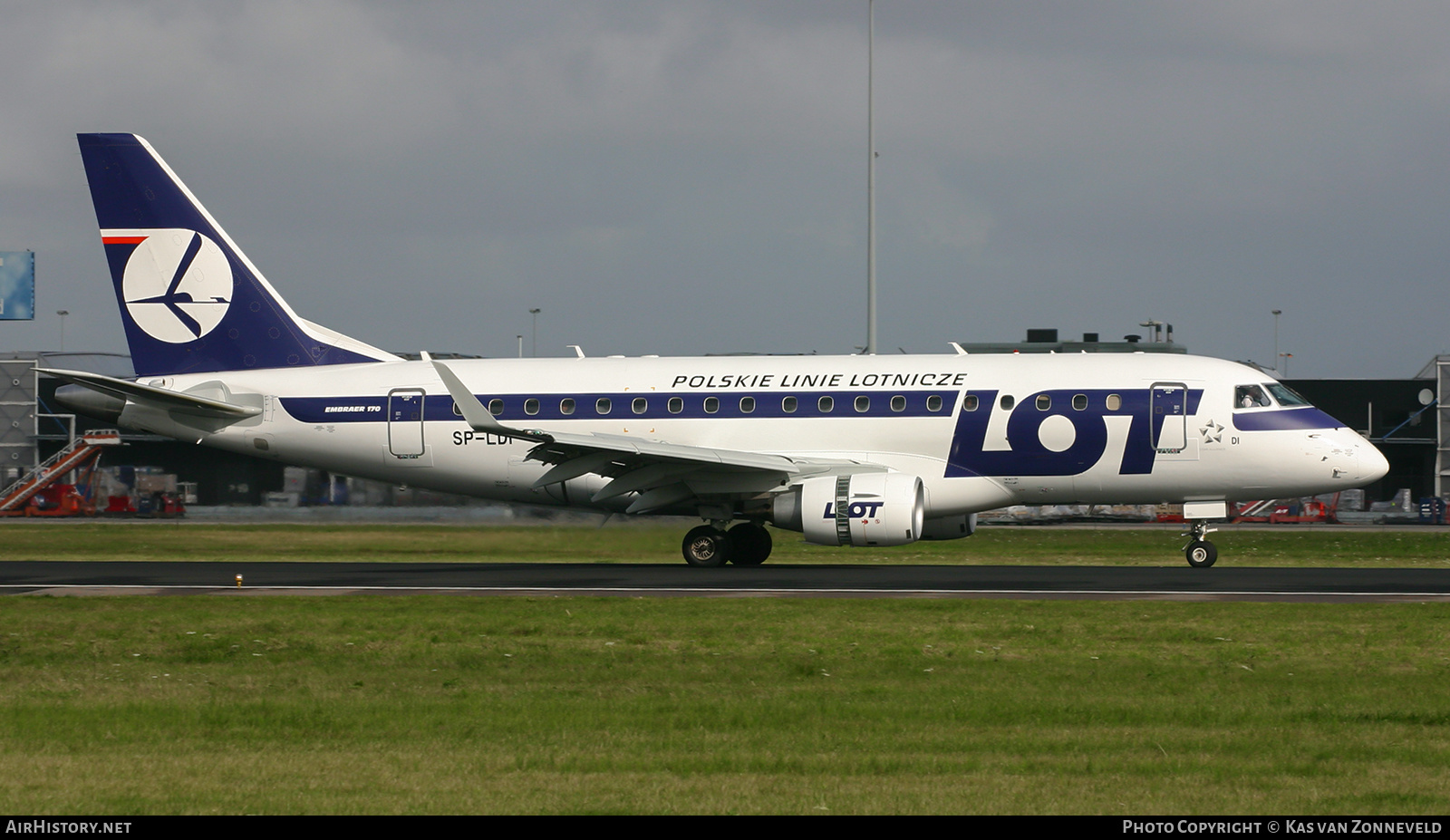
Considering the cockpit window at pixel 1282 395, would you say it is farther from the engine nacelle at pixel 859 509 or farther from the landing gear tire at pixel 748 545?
the landing gear tire at pixel 748 545

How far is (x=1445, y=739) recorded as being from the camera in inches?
409

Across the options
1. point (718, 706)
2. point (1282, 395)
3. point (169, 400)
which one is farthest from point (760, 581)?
point (169, 400)

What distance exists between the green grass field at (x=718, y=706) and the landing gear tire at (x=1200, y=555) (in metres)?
8.63

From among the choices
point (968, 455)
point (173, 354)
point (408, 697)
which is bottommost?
point (408, 697)

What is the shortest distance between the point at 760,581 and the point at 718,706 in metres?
12.0

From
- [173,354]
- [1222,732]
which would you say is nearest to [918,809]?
[1222,732]

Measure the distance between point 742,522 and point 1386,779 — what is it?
21.8 m

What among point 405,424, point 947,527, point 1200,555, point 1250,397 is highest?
point 1250,397

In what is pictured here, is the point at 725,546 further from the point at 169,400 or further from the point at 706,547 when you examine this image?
the point at 169,400

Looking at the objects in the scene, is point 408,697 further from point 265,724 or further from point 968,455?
point 968,455

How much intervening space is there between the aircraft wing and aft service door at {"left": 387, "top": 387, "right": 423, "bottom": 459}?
369 centimetres

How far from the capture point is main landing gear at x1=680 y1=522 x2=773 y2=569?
2886 centimetres

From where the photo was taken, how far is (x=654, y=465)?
27859 millimetres

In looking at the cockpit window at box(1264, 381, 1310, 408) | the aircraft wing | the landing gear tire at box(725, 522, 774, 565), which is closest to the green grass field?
the aircraft wing
